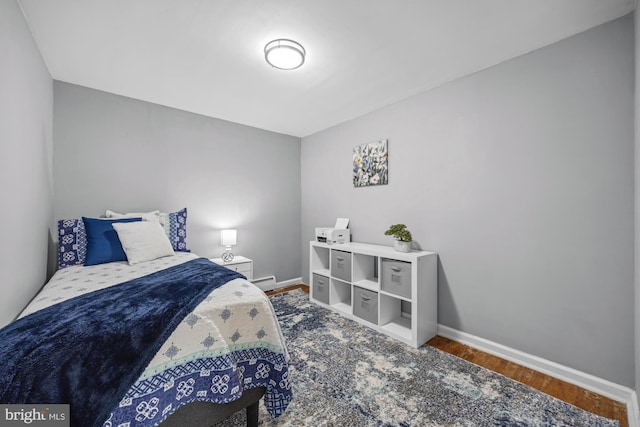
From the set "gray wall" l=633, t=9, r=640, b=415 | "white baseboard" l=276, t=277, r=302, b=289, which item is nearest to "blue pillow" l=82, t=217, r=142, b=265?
"white baseboard" l=276, t=277, r=302, b=289

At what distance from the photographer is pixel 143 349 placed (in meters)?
1.08

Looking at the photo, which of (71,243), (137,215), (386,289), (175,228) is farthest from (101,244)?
(386,289)

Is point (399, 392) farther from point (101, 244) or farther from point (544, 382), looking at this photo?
point (101, 244)

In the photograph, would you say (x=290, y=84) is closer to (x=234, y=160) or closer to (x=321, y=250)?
(x=234, y=160)

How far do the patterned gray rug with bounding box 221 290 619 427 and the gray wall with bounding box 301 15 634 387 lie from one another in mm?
482

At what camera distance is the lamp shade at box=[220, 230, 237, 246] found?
3.34 metres

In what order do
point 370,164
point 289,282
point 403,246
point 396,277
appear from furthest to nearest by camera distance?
point 289,282, point 370,164, point 403,246, point 396,277

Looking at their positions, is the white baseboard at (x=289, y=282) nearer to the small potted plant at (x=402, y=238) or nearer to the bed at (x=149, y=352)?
the small potted plant at (x=402, y=238)

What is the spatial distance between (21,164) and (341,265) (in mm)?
2698

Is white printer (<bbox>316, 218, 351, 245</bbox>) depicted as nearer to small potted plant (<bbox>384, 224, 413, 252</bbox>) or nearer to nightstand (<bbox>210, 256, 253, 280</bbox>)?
small potted plant (<bbox>384, 224, 413, 252</bbox>)

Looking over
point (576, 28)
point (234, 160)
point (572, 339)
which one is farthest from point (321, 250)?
point (576, 28)

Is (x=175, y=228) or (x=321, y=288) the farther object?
(x=321, y=288)

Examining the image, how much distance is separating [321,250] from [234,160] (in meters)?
1.73

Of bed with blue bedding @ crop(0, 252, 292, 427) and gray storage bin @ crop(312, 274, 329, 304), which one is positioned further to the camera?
gray storage bin @ crop(312, 274, 329, 304)
